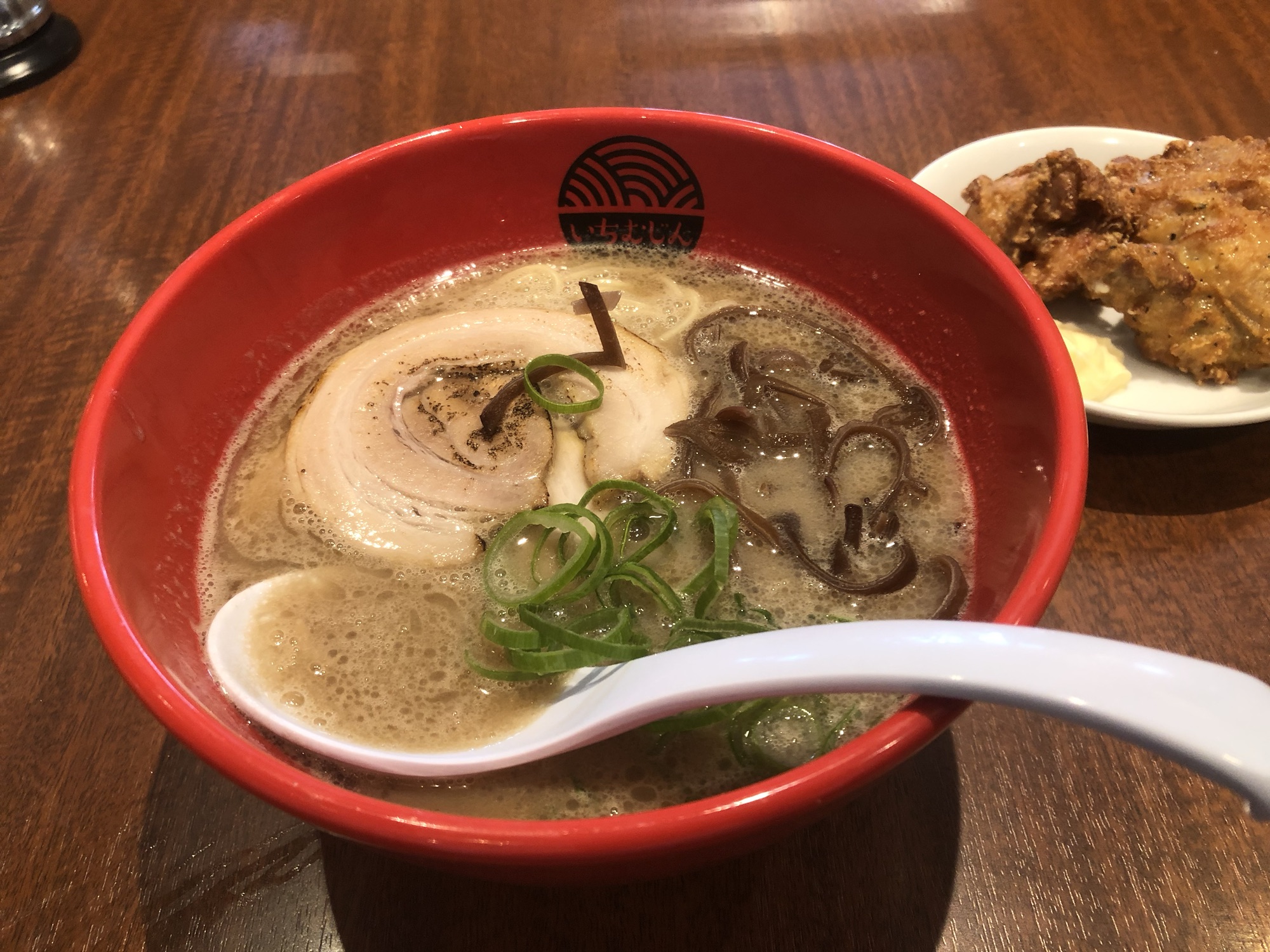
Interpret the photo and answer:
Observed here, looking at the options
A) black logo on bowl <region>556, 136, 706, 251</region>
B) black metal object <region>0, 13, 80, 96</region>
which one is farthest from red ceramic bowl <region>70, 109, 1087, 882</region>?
black metal object <region>0, 13, 80, 96</region>

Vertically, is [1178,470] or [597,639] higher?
[597,639]

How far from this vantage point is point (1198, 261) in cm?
143

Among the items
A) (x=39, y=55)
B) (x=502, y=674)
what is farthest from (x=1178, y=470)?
(x=39, y=55)

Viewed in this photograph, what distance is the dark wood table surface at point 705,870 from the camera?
92 centimetres

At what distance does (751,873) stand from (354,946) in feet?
1.50

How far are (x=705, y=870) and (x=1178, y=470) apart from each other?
3.42 feet

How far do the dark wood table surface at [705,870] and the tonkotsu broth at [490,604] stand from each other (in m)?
0.15

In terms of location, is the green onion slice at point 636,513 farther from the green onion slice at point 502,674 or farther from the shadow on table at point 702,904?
the shadow on table at point 702,904

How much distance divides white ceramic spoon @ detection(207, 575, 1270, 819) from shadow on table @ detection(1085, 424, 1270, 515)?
0.79 meters

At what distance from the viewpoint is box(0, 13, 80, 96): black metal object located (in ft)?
6.95

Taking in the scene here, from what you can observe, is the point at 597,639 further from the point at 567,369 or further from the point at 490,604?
the point at 567,369

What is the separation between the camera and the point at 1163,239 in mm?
1482

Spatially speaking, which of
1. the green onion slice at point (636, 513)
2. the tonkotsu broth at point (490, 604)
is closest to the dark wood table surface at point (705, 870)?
the tonkotsu broth at point (490, 604)

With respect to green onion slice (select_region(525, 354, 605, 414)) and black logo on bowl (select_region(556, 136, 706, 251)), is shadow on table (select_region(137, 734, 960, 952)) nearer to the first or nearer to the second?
green onion slice (select_region(525, 354, 605, 414))
